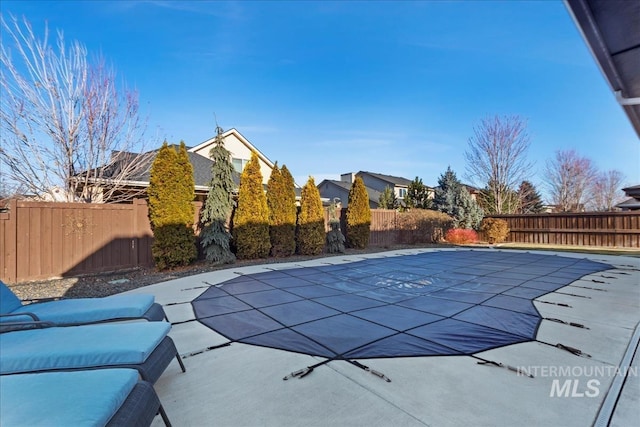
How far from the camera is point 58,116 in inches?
313

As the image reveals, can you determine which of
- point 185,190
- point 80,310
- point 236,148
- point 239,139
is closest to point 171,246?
point 185,190

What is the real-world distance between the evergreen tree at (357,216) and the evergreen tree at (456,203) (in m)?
6.27

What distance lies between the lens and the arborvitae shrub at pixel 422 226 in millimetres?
14156

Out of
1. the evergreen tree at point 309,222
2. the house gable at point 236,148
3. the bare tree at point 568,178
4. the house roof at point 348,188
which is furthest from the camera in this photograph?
the house roof at point 348,188

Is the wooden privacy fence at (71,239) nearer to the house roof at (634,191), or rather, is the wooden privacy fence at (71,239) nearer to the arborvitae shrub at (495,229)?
→ the house roof at (634,191)

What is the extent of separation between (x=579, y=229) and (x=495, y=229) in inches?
132

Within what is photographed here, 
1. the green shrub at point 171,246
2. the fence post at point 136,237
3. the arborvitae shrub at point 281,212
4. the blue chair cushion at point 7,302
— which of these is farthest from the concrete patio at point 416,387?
the arborvitae shrub at point 281,212

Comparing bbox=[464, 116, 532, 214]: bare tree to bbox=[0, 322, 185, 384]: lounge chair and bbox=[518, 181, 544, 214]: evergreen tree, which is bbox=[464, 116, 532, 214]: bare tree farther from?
bbox=[0, 322, 185, 384]: lounge chair

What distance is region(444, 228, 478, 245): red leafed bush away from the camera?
1463 cm

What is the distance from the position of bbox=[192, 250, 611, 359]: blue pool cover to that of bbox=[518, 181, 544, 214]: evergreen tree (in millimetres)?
14272

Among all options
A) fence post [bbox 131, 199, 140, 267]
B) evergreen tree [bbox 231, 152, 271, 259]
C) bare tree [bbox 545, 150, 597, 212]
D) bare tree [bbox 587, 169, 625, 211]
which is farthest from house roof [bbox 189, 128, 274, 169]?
bare tree [bbox 587, 169, 625, 211]

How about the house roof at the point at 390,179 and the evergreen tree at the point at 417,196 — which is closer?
the evergreen tree at the point at 417,196

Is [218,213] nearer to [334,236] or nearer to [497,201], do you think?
[334,236]

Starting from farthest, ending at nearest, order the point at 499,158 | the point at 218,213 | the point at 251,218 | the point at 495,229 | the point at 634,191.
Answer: the point at 499,158
the point at 495,229
the point at 251,218
the point at 218,213
the point at 634,191
